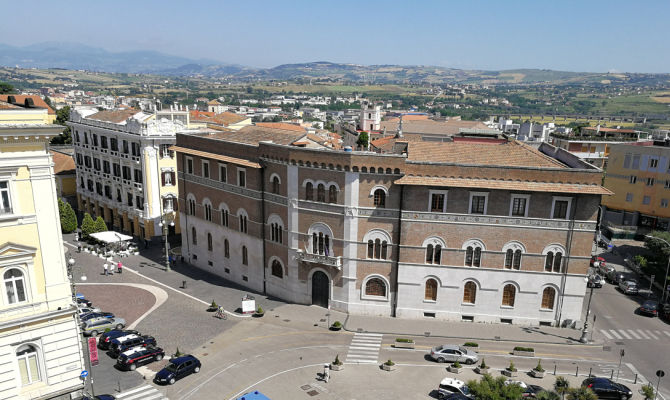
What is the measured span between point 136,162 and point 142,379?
1638 inches

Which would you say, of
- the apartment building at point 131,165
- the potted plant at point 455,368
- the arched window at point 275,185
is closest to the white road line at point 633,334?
the potted plant at point 455,368

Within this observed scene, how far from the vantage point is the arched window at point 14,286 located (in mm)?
27172

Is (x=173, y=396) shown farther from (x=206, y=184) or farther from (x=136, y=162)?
(x=136, y=162)

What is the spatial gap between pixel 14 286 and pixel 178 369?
13334 millimetres

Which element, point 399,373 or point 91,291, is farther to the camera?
point 91,291

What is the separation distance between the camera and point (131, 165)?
70812 millimetres

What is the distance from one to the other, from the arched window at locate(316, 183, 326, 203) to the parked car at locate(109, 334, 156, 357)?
19.8 metres

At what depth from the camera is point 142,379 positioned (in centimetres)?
3591

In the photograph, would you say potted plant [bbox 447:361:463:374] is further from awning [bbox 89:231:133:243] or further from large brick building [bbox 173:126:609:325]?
awning [bbox 89:231:133:243]

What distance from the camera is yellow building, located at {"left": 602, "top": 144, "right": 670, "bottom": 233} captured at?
238ft

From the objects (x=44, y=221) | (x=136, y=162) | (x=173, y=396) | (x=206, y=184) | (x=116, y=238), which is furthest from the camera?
(x=136, y=162)

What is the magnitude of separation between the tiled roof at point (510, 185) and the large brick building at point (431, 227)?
0.10m

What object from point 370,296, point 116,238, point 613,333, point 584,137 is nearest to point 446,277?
point 370,296

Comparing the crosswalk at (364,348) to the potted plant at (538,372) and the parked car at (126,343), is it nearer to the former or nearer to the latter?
the potted plant at (538,372)
